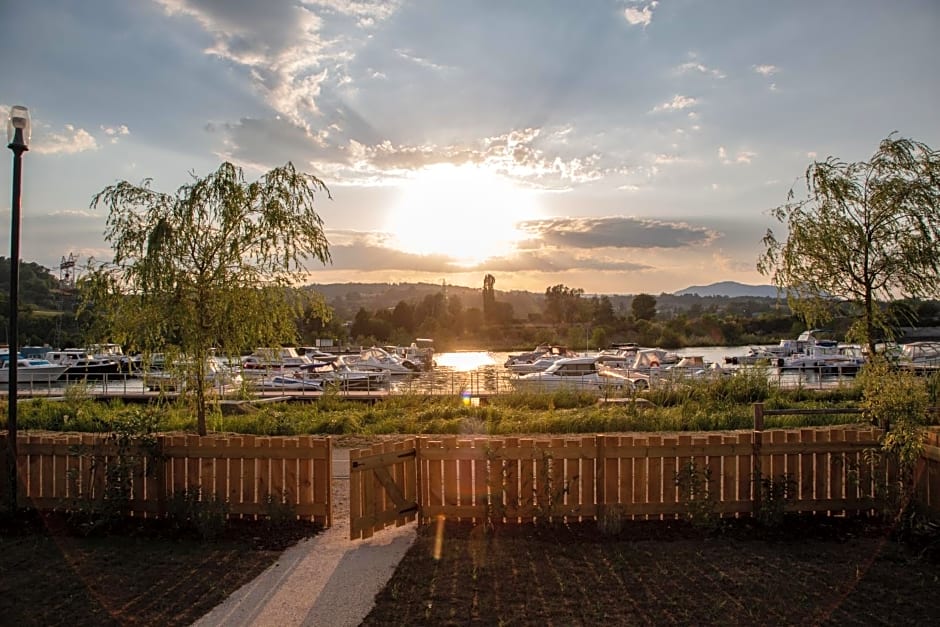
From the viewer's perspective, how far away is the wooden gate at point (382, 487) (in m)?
7.17

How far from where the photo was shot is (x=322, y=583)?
19.9 feet

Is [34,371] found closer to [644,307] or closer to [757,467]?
[757,467]

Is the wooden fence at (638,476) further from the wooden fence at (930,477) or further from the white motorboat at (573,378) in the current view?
the white motorboat at (573,378)

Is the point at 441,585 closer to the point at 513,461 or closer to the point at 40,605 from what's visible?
A: the point at 513,461

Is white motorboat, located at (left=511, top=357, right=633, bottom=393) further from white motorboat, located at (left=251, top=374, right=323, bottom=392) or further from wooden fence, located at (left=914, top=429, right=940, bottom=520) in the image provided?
wooden fence, located at (left=914, top=429, right=940, bottom=520)

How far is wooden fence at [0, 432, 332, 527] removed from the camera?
303 inches

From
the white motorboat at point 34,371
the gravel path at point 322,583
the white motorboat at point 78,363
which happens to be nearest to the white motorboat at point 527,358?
the white motorboat at point 78,363

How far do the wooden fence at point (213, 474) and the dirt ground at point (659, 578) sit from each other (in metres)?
1.62

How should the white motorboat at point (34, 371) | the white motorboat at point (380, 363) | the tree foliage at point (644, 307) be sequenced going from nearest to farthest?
1. the white motorboat at point (34, 371)
2. the white motorboat at point (380, 363)
3. the tree foliage at point (644, 307)

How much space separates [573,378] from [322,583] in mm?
20249

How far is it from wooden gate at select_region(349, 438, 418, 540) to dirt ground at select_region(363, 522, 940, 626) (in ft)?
1.59

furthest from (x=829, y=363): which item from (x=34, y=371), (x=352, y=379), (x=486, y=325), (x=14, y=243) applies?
Answer: (x=486, y=325)

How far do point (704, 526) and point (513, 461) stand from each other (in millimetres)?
2235

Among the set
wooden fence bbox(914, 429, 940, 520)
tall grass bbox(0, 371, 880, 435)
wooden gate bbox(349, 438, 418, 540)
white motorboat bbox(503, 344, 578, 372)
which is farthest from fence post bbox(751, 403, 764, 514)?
white motorboat bbox(503, 344, 578, 372)
